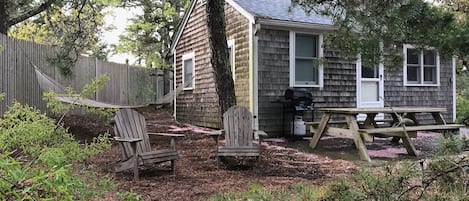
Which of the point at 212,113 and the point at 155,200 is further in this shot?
the point at 212,113

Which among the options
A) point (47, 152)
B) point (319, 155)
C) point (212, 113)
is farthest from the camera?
point (212, 113)

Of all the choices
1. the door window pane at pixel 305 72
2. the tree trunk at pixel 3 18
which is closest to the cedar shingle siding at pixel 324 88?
the door window pane at pixel 305 72

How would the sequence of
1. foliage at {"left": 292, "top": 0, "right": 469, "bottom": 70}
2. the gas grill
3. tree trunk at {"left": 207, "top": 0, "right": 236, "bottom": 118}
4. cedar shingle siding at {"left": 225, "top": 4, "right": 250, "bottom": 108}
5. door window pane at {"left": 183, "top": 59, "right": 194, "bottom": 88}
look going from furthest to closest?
door window pane at {"left": 183, "top": 59, "right": 194, "bottom": 88}, cedar shingle siding at {"left": 225, "top": 4, "right": 250, "bottom": 108}, the gas grill, tree trunk at {"left": 207, "top": 0, "right": 236, "bottom": 118}, foliage at {"left": 292, "top": 0, "right": 469, "bottom": 70}

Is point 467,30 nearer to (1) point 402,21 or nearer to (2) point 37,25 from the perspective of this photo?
(1) point 402,21

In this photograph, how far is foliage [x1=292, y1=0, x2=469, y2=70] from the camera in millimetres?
3143

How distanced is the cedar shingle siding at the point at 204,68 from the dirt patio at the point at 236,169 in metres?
1.90

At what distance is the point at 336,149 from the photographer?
635 cm

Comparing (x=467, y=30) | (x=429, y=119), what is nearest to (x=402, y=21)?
(x=467, y=30)

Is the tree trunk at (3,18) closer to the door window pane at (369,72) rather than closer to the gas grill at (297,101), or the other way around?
the gas grill at (297,101)

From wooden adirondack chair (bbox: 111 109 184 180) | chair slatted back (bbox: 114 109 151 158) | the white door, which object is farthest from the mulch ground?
the white door

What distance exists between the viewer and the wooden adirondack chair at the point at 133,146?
12.9ft

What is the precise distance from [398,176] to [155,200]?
74.0 inches

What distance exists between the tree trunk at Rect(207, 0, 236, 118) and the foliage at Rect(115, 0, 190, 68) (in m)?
10.4

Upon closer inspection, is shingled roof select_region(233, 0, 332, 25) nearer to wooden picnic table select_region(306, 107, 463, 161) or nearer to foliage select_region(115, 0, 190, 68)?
wooden picnic table select_region(306, 107, 463, 161)
